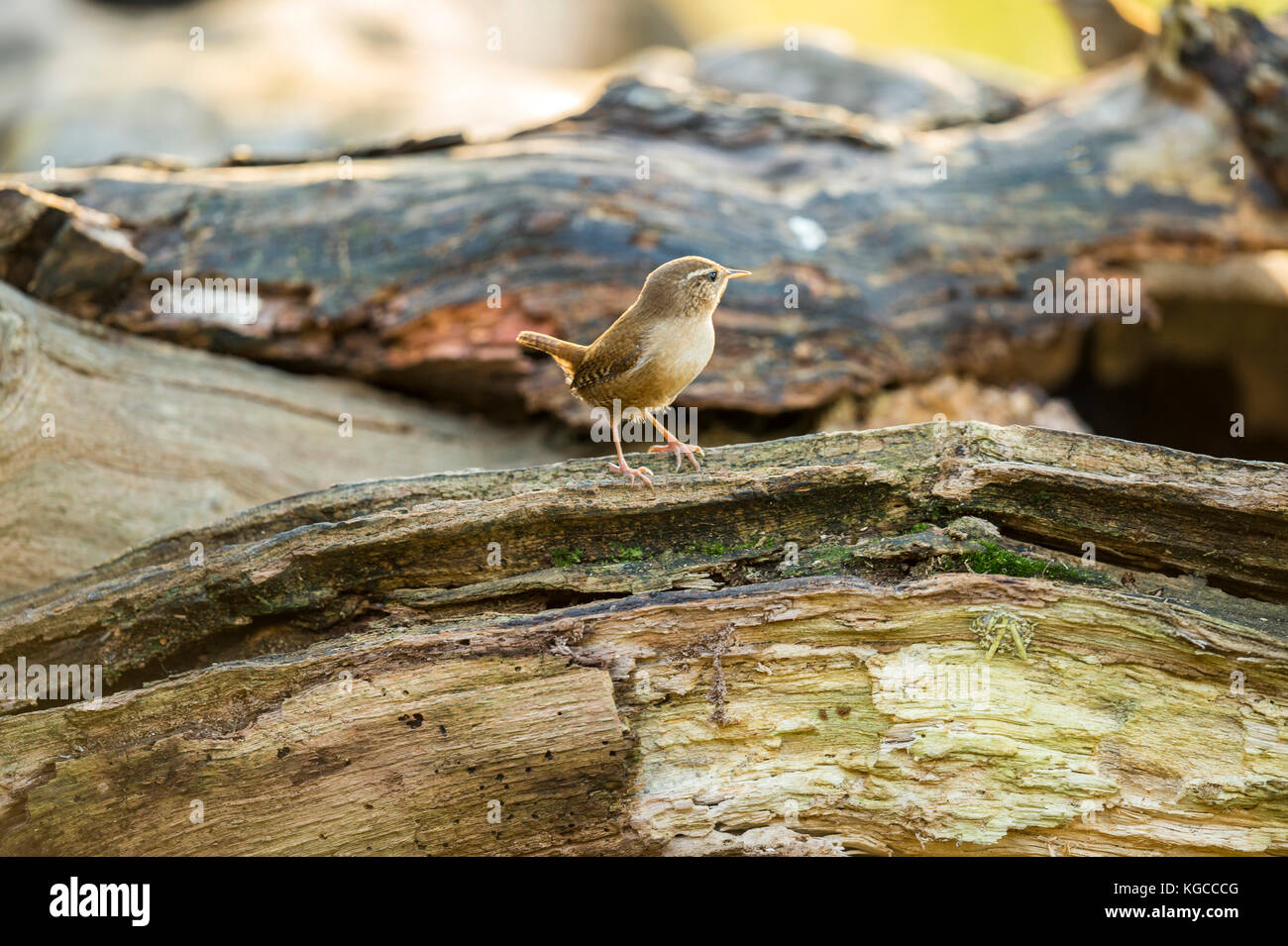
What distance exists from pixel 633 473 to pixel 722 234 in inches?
154

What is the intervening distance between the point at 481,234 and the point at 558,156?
3.67 feet

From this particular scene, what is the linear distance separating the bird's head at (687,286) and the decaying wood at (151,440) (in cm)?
300

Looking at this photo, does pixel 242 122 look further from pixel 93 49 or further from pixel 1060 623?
pixel 1060 623

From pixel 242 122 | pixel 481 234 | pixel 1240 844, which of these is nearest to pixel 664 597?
pixel 1240 844

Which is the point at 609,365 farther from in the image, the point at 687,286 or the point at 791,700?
the point at 791,700

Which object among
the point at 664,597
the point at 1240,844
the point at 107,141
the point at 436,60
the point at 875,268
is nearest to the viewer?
the point at 1240,844

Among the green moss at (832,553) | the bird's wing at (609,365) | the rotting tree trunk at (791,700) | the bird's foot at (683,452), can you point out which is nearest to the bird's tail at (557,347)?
the bird's wing at (609,365)

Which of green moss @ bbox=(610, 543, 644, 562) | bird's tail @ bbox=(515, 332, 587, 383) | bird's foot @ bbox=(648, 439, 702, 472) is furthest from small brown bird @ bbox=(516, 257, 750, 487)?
bird's tail @ bbox=(515, 332, 587, 383)

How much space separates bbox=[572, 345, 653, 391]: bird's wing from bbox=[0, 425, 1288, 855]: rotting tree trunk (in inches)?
31.2

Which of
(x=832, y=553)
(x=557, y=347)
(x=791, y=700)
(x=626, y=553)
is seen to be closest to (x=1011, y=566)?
(x=832, y=553)

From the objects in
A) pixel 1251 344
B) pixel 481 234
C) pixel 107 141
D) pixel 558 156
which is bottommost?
pixel 1251 344

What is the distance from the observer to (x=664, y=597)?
5.09m

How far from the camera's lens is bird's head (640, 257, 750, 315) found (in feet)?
18.2

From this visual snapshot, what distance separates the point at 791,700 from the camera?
4996 millimetres
